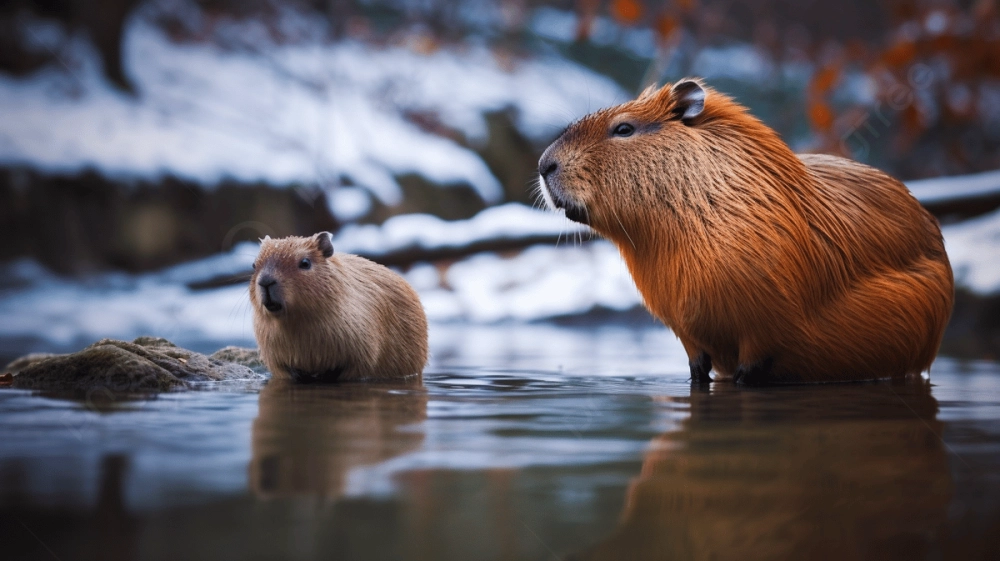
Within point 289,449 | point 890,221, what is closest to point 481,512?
point 289,449

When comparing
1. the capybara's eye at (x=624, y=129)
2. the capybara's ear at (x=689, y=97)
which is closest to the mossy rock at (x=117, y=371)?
the capybara's eye at (x=624, y=129)

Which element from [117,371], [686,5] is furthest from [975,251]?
[117,371]

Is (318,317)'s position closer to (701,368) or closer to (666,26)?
(701,368)

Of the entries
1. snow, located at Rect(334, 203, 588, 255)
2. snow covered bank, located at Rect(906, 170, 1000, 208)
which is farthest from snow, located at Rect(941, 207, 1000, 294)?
snow, located at Rect(334, 203, 588, 255)

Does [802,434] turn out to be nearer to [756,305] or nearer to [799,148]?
[756,305]

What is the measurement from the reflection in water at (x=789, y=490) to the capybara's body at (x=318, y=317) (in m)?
1.64

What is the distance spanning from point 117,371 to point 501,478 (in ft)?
6.16

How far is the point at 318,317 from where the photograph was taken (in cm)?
344

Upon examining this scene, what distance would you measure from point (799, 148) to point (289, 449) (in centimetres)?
807

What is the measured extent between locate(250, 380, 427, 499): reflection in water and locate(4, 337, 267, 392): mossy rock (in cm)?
34

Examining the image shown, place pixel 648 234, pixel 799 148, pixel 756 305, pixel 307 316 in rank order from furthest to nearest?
pixel 799 148 < pixel 307 316 < pixel 648 234 < pixel 756 305

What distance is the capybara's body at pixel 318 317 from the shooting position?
11.2ft

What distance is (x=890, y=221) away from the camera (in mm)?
3256

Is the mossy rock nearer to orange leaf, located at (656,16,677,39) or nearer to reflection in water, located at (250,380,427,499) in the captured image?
reflection in water, located at (250,380,427,499)
